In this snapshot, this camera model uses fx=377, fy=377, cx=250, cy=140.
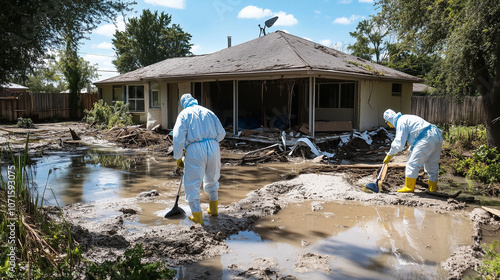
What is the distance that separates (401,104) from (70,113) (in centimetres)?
2149

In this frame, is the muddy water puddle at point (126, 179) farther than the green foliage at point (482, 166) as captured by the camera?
No

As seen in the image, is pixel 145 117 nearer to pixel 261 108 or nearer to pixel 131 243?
pixel 261 108

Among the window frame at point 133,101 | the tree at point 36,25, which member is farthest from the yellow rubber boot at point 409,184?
the window frame at point 133,101

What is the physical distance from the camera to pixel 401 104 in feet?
58.9

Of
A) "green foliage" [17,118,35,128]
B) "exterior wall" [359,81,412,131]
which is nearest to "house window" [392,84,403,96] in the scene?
"exterior wall" [359,81,412,131]

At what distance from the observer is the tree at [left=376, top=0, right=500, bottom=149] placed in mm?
8531

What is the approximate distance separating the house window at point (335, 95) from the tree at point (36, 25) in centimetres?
950

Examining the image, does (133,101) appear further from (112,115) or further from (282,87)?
(282,87)

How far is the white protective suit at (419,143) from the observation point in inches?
275

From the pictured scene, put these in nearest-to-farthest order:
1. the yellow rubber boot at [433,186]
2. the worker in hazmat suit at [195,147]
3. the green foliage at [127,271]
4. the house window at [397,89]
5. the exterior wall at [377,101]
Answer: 1. the green foliage at [127,271]
2. the worker in hazmat suit at [195,147]
3. the yellow rubber boot at [433,186]
4. the exterior wall at [377,101]
5. the house window at [397,89]

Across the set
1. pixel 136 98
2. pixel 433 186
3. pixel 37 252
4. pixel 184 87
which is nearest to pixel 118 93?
pixel 136 98

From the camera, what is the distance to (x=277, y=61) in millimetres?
13398

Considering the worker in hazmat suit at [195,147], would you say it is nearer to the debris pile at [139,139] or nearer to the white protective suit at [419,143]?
the white protective suit at [419,143]

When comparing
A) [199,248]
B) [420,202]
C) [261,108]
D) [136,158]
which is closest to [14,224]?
[199,248]
